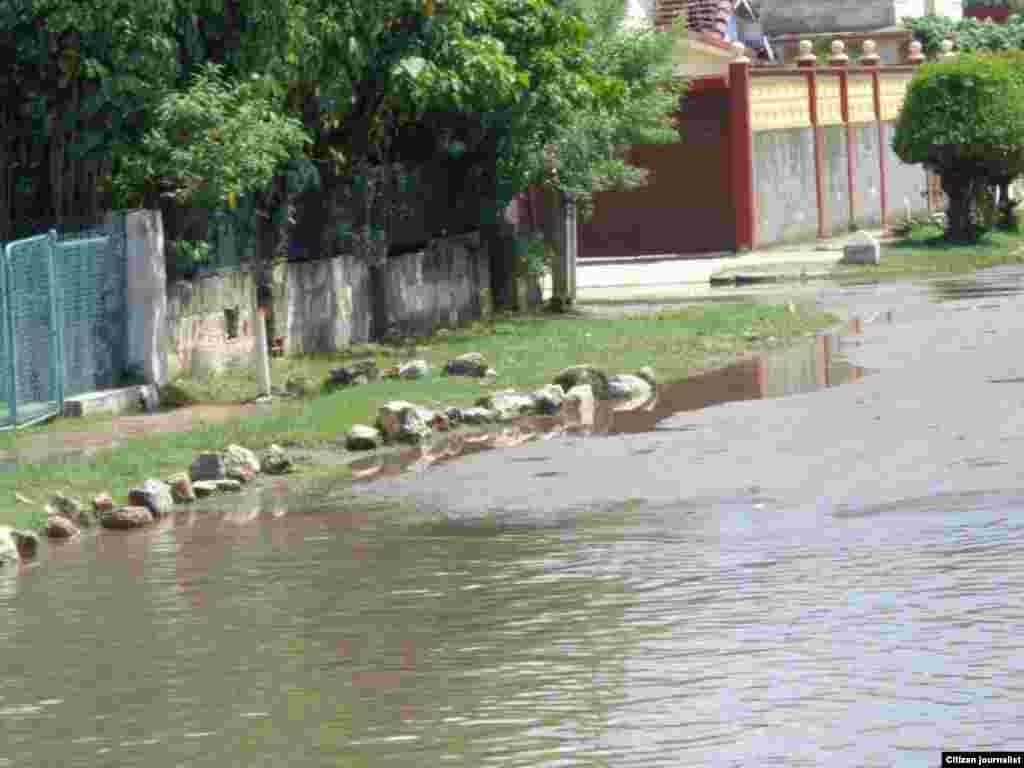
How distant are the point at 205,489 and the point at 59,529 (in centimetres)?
154

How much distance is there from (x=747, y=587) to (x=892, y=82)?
38.0m

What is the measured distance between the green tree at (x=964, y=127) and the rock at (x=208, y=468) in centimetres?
2294

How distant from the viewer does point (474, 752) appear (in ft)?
27.2

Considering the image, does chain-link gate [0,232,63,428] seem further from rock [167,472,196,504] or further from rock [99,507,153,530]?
rock [99,507,153,530]

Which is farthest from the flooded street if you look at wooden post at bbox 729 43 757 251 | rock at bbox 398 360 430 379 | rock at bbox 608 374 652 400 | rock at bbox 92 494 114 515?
wooden post at bbox 729 43 757 251

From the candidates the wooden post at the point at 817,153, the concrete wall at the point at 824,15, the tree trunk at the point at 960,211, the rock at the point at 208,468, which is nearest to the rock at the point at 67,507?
the rock at the point at 208,468

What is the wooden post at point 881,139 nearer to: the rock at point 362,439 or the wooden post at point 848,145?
the wooden post at point 848,145

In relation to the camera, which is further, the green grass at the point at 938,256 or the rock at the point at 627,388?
the green grass at the point at 938,256

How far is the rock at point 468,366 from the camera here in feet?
67.2

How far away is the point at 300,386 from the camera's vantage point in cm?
2045

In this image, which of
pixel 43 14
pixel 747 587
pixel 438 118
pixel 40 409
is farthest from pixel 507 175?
pixel 747 587

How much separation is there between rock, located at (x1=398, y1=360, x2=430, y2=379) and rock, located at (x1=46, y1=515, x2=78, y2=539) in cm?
659

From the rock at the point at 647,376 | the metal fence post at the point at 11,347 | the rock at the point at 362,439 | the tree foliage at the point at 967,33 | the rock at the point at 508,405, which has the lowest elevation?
the rock at the point at 362,439

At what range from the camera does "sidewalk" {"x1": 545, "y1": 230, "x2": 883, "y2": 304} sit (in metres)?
32.9
